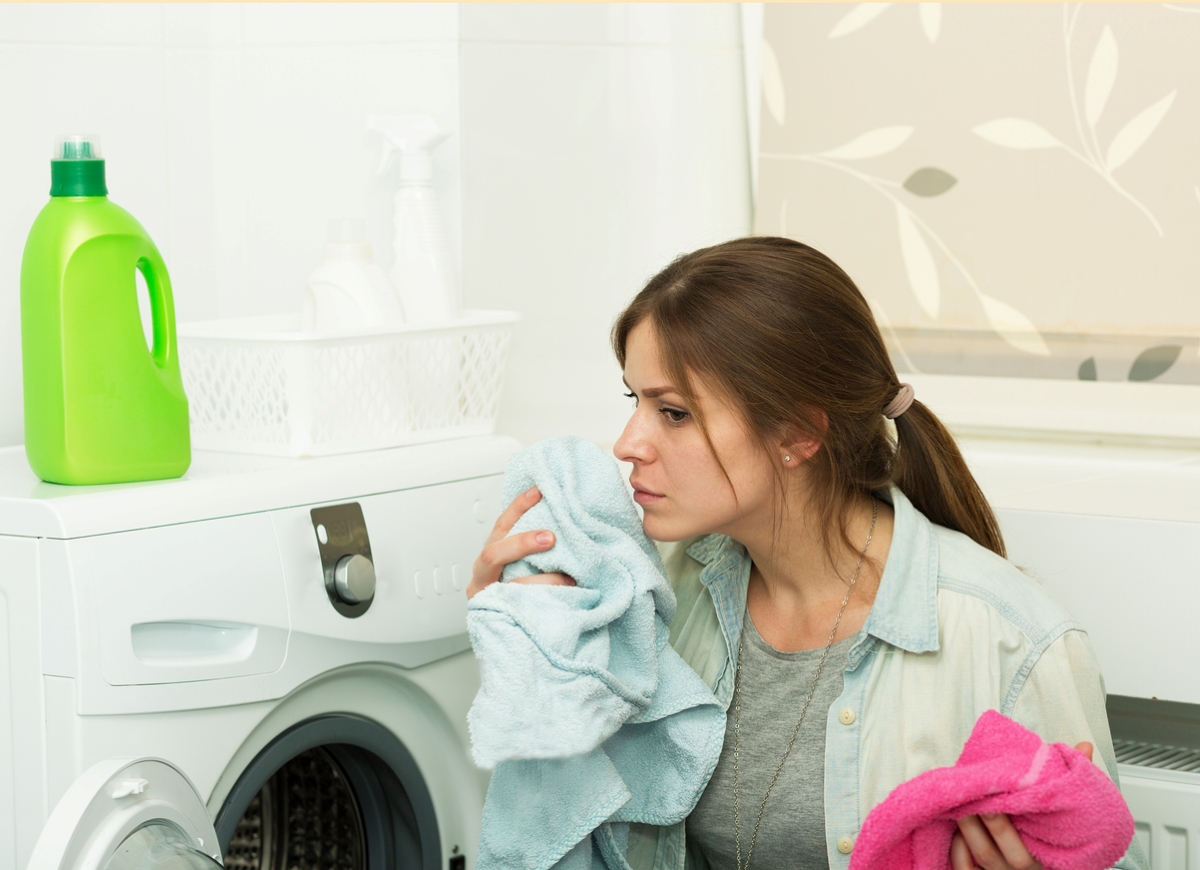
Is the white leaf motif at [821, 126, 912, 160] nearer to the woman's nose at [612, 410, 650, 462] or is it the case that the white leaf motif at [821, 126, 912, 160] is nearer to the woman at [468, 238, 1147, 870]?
the woman at [468, 238, 1147, 870]

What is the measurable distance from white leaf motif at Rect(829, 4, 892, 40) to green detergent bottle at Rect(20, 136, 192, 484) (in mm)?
1094

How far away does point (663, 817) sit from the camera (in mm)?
1217

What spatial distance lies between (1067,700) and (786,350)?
0.41 meters

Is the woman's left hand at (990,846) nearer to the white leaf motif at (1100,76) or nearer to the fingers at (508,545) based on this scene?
the fingers at (508,545)

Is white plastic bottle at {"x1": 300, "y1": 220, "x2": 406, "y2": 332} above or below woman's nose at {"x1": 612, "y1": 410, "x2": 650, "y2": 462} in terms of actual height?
above

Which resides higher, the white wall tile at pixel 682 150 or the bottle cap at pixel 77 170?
the white wall tile at pixel 682 150

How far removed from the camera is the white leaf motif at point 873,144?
5.88ft

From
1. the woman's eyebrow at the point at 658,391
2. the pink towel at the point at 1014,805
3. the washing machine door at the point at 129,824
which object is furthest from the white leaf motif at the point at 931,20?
the washing machine door at the point at 129,824

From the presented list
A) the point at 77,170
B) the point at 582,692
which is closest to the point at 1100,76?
the point at 582,692

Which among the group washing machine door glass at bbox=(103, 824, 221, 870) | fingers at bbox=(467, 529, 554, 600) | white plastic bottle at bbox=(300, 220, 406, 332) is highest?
white plastic bottle at bbox=(300, 220, 406, 332)

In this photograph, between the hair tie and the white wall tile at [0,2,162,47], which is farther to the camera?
the white wall tile at [0,2,162,47]

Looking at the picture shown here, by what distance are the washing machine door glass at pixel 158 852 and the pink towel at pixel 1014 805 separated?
534 mm

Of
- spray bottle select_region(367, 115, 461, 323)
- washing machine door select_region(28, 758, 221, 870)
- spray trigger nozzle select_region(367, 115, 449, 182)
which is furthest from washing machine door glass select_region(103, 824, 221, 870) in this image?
spray trigger nozzle select_region(367, 115, 449, 182)

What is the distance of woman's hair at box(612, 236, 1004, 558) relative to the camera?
1146 millimetres
